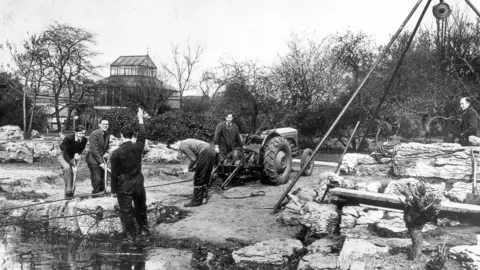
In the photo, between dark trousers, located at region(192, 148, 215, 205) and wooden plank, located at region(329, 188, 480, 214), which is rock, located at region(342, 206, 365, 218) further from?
dark trousers, located at region(192, 148, 215, 205)

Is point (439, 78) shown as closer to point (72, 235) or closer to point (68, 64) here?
point (72, 235)

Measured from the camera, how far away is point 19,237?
21.0 feet

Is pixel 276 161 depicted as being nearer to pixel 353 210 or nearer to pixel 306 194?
pixel 306 194

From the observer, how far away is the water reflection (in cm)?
518

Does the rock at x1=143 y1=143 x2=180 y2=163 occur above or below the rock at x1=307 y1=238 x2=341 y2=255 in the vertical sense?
above

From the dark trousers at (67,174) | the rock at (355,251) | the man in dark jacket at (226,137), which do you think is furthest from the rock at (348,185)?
the dark trousers at (67,174)

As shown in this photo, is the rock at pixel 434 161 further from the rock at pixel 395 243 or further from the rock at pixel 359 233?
the rock at pixel 395 243

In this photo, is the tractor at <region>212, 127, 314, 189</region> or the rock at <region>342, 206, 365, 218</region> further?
the tractor at <region>212, 127, 314, 189</region>

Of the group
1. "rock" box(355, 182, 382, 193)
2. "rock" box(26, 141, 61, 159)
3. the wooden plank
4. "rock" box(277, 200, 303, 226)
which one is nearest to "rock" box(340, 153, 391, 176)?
"rock" box(355, 182, 382, 193)

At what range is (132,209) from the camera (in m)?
6.60

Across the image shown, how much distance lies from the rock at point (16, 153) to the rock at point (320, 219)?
10576 millimetres

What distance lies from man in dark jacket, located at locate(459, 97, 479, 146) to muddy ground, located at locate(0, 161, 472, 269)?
230cm

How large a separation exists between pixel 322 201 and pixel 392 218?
1360 mm

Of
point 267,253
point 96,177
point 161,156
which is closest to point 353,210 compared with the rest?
point 267,253
